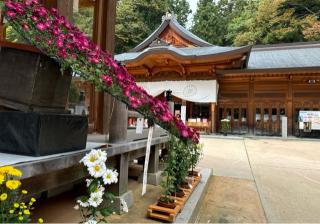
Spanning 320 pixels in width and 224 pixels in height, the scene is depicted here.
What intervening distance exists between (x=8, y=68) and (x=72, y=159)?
Answer: 0.98m

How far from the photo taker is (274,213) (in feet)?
10.9

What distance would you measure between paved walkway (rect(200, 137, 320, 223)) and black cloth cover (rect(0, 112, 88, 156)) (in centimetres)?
225

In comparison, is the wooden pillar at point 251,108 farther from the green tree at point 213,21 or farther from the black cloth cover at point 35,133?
the green tree at point 213,21

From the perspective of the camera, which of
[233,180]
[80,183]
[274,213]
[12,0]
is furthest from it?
[233,180]

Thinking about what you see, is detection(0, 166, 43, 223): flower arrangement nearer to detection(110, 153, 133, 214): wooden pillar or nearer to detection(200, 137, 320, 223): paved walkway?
detection(110, 153, 133, 214): wooden pillar

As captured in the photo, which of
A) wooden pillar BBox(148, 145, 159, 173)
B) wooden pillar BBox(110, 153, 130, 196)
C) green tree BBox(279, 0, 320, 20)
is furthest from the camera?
green tree BBox(279, 0, 320, 20)

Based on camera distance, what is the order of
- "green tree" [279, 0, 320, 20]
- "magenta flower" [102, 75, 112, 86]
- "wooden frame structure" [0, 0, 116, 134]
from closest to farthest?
"magenta flower" [102, 75, 112, 86] < "wooden frame structure" [0, 0, 116, 134] < "green tree" [279, 0, 320, 20]

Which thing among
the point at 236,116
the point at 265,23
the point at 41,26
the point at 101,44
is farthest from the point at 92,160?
the point at 265,23

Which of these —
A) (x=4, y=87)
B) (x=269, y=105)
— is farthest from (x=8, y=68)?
(x=269, y=105)

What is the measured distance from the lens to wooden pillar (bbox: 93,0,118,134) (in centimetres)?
447

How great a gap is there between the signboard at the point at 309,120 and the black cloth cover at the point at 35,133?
13197 millimetres

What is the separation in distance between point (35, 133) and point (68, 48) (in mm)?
733

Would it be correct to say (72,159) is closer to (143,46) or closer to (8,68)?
(8,68)

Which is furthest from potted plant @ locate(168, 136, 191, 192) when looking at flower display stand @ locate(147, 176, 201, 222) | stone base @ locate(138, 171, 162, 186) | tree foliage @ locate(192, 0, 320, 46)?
tree foliage @ locate(192, 0, 320, 46)
